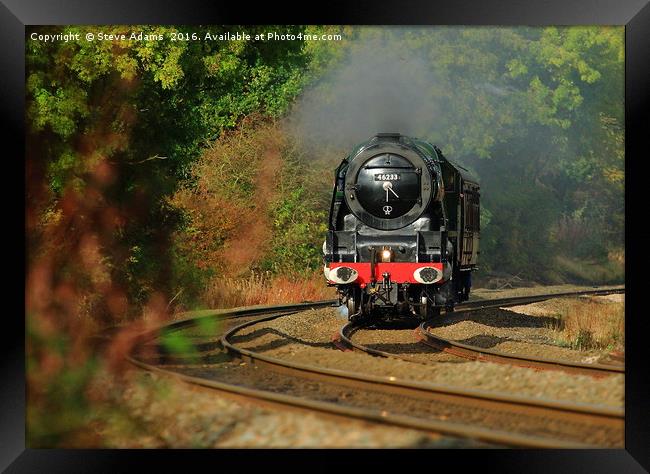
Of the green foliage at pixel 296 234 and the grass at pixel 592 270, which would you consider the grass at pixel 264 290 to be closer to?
the green foliage at pixel 296 234

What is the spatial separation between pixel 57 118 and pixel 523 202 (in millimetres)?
22213

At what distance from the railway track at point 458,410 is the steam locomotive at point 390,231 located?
172 inches

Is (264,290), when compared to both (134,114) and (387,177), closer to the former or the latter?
(387,177)

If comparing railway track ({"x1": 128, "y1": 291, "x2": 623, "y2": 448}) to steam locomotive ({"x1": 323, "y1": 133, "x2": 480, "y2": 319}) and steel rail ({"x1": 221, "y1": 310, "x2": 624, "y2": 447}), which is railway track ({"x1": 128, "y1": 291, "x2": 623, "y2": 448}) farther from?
steam locomotive ({"x1": 323, "y1": 133, "x2": 480, "y2": 319})

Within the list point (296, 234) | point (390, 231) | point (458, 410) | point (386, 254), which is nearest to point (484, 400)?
point (458, 410)

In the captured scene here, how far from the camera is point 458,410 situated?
879 centimetres

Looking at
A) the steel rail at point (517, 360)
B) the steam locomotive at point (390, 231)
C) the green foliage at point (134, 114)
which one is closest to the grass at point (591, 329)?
the steel rail at point (517, 360)

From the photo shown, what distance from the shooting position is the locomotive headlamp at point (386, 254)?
1513 centimetres

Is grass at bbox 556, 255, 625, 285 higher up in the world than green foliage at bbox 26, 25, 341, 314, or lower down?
lower down

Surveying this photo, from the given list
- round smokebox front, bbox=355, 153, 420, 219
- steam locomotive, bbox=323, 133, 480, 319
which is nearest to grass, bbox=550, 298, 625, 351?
steam locomotive, bbox=323, 133, 480, 319

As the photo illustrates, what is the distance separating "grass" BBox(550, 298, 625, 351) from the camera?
14148mm

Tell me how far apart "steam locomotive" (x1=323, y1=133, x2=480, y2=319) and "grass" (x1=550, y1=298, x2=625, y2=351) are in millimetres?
2148

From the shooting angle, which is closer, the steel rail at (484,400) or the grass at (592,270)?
the steel rail at (484,400)
